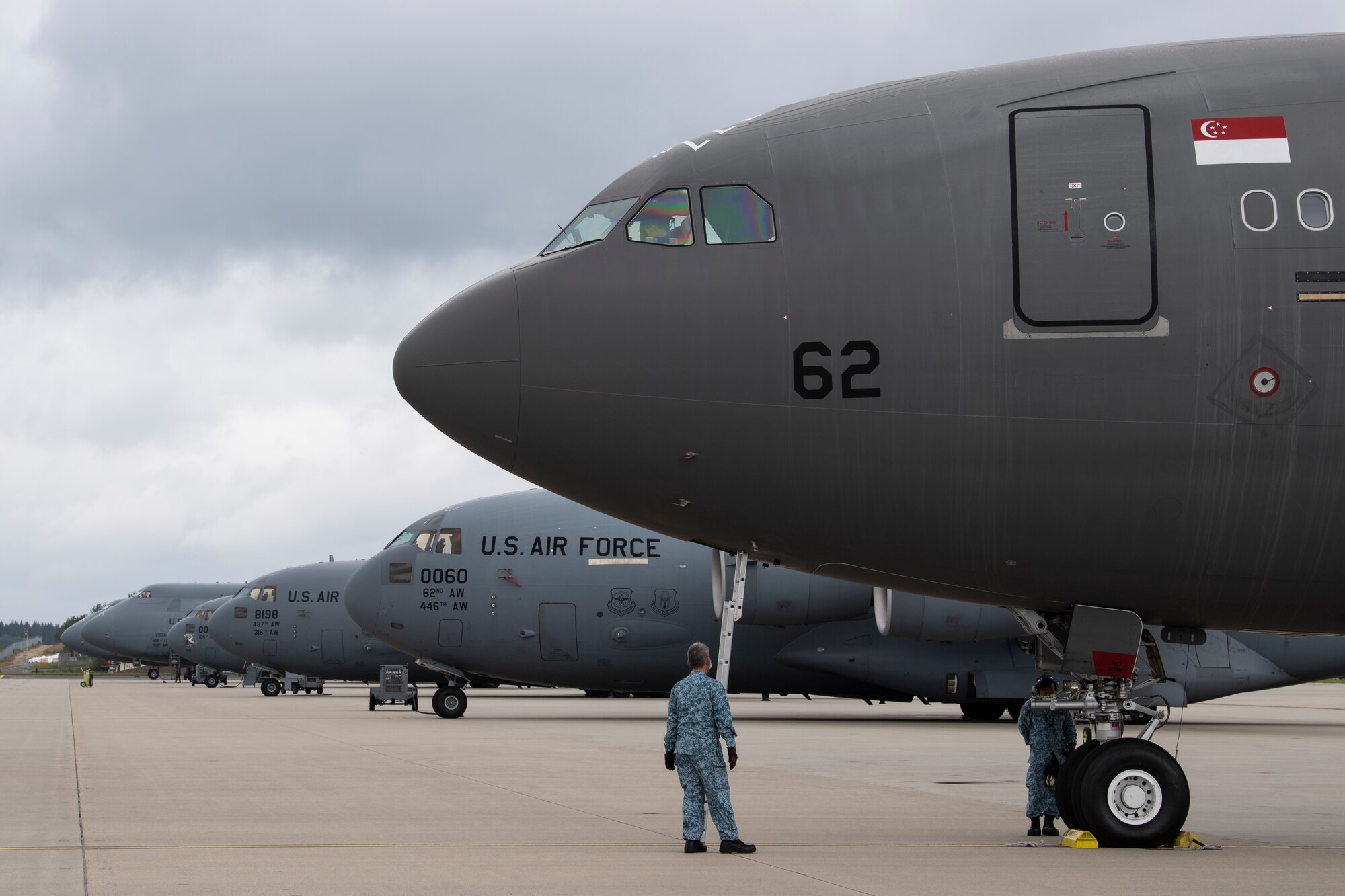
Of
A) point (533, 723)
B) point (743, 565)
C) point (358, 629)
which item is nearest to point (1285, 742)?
point (533, 723)

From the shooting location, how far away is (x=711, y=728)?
1038 cm

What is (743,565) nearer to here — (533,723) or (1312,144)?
(1312,144)

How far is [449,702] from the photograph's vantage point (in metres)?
29.8

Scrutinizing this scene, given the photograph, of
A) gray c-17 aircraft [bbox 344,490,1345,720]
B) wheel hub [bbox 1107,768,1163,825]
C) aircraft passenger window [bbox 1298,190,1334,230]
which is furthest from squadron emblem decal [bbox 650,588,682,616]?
aircraft passenger window [bbox 1298,190,1334,230]

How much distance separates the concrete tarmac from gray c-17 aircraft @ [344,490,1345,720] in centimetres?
101

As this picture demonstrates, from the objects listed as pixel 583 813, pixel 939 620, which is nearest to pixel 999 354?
pixel 583 813

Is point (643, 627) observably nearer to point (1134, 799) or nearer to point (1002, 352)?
point (1134, 799)

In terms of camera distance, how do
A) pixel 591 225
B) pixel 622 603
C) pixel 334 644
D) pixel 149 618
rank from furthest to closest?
pixel 149 618, pixel 334 644, pixel 622 603, pixel 591 225

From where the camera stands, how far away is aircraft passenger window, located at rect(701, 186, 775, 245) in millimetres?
9984

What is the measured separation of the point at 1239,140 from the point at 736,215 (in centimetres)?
348

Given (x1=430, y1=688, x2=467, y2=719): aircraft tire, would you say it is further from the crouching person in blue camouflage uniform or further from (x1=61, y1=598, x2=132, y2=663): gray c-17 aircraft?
(x1=61, y1=598, x2=132, y2=663): gray c-17 aircraft

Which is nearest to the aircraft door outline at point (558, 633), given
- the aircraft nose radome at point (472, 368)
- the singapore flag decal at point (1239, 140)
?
the aircraft nose radome at point (472, 368)

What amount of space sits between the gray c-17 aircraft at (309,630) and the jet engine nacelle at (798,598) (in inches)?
684

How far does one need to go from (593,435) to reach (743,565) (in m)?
2.52
